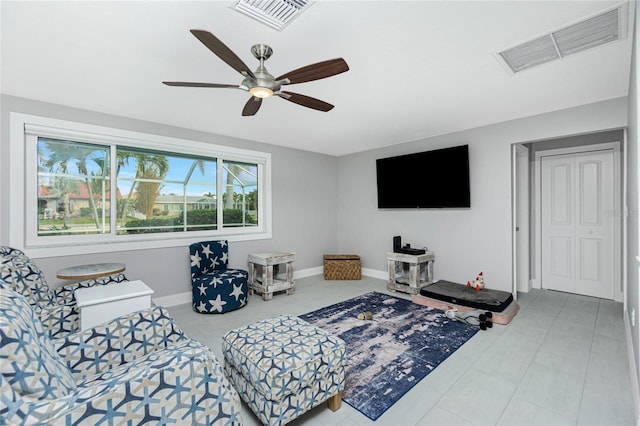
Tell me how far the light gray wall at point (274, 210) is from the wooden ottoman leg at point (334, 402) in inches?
111

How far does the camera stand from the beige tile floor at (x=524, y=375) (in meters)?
1.77

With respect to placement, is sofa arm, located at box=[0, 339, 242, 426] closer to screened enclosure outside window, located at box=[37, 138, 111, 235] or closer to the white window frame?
the white window frame

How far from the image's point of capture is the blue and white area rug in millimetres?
2031

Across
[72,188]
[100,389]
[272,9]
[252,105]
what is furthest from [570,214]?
[72,188]

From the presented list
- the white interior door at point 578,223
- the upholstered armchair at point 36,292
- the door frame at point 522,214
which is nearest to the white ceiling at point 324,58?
the door frame at point 522,214

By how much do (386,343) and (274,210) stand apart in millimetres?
2958

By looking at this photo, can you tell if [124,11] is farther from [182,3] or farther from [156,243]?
[156,243]

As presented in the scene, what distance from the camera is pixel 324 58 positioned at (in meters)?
2.21

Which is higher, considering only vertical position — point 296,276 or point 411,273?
point 411,273

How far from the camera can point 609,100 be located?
3109 mm

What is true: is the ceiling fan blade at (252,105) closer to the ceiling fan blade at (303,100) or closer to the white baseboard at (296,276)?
the ceiling fan blade at (303,100)

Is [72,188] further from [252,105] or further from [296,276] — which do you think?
[296,276]

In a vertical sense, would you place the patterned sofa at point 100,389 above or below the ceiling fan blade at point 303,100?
below

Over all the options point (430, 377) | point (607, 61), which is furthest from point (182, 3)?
point (607, 61)
